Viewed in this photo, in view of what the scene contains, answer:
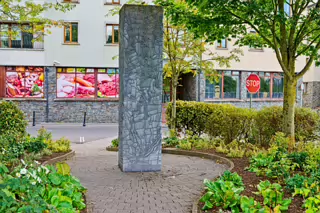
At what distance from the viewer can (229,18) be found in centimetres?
860

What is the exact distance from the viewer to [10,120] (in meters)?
9.84

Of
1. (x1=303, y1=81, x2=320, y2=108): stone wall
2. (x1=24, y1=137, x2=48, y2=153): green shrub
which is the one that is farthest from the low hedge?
(x1=303, y1=81, x2=320, y2=108): stone wall

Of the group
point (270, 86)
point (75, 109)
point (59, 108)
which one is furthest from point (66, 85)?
point (270, 86)

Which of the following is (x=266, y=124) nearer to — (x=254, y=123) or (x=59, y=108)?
(x=254, y=123)

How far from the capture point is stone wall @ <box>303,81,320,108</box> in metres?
37.9

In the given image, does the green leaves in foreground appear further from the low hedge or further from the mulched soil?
the low hedge

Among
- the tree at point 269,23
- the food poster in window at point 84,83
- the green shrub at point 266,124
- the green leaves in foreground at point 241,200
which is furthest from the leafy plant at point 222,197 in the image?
the food poster in window at point 84,83

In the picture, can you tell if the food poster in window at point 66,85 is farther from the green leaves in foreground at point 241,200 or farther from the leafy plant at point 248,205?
the leafy plant at point 248,205

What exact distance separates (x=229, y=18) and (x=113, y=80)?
1777 centimetres

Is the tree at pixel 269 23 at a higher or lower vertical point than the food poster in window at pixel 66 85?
higher

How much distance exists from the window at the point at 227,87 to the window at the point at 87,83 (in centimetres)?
776

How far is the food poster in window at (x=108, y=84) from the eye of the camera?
25.5 meters

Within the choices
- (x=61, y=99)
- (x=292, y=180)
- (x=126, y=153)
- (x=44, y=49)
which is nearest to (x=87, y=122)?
(x=61, y=99)

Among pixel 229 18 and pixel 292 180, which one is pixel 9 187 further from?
pixel 229 18
